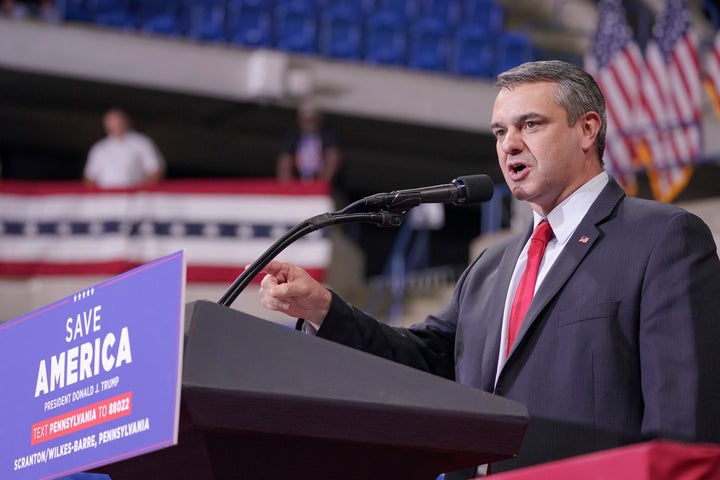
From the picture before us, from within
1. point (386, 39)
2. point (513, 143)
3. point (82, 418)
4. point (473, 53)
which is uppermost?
point (386, 39)

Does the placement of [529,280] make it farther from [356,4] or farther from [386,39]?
[356,4]

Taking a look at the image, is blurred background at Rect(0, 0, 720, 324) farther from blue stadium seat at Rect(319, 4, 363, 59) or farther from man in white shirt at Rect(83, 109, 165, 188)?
man in white shirt at Rect(83, 109, 165, 188)

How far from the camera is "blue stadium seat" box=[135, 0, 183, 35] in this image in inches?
434

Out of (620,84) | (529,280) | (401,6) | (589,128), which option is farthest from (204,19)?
(529,280)

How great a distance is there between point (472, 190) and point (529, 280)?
0.21 meters

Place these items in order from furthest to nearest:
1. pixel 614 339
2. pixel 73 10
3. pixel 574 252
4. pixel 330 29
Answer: pixel 330 29 < pixel 73 10 < pixel 574 252 < pixel 614 339

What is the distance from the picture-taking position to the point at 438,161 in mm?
12930

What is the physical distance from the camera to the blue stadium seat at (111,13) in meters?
11.0

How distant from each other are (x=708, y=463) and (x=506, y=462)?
0.73m

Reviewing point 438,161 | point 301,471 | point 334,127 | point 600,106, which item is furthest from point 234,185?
point 301,471

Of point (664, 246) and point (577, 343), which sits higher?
point (664, 246)

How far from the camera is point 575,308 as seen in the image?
2.10 meters

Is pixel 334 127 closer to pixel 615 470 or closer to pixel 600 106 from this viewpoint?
pixel 600 106

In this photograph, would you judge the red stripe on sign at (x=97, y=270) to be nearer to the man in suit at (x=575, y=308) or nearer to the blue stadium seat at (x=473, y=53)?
the blue stadium seat at (x=473, y=53)
